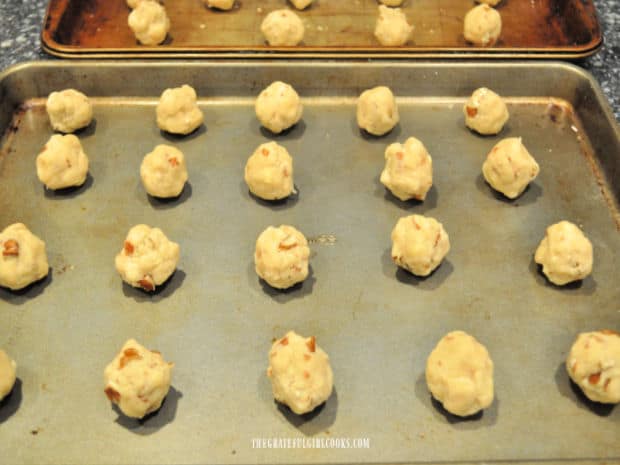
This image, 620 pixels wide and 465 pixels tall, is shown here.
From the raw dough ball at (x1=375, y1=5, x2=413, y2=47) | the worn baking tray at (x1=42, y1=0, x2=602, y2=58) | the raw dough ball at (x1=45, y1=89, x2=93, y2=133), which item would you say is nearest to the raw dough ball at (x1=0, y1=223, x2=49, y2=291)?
the raw dough ball at (x1=45, y1=89, x2=93, y2=133)

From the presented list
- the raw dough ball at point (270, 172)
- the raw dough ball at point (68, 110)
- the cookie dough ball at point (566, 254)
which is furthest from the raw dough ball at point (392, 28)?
the raw dough ball at point (68, 110)

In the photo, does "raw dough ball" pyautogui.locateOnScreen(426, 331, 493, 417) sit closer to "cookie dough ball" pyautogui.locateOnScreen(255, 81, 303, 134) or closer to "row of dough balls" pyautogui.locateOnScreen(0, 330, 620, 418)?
"row of dough balls" pyautogui.locateOnScreen(0, 330, 620, 418)

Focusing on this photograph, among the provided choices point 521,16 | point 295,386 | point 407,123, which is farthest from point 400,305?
point 521,16

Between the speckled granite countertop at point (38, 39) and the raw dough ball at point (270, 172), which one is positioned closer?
the raw dough ball at point (270, 172)

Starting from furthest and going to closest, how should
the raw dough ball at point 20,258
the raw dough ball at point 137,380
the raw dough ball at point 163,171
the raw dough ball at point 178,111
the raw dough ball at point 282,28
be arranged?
the raw dough ball at point 282,28, the raw dough ball at point 178,111, the raw dough ball at point 163,171, the raw dough ball at point 20,258, the raw dough ball at point 137,380

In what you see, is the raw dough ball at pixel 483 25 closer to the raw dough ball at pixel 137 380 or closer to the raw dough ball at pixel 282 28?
the raw dough ball at pixel 282 28

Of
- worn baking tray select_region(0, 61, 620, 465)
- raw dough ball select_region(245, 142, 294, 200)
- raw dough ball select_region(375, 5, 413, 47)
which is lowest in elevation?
worn baking tray select_region(0, 61, 620, 465)

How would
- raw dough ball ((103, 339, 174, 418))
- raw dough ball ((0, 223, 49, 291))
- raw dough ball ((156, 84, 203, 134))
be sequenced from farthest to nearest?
1. raw dough ball ((156, 84, 203, 134))
2. raw dough ball ((0, 223, 49, 291))
3. raw dough ball ((103, 339, 174, 418))

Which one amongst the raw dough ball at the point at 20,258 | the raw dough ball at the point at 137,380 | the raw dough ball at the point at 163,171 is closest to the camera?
the raw dough ball at the point at 137,380
